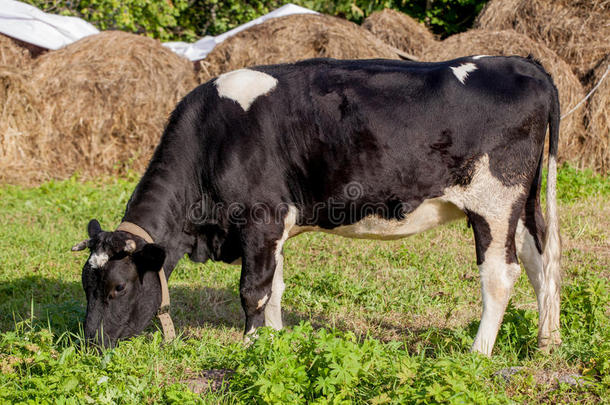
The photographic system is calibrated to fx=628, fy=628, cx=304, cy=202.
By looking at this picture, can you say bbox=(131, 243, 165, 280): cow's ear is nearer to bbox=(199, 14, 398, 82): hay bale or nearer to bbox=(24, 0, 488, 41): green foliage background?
bbox=(199, 14, 398, 82): hay bale

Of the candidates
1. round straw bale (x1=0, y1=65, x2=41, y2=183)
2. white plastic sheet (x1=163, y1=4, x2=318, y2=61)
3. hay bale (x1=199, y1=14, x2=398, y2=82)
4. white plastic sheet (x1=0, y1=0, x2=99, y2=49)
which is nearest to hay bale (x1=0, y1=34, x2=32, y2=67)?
white plastic sheet (x1=0, y1=0, x2=99, y2=49)

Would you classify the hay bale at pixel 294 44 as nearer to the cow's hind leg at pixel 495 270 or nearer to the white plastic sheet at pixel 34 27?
the white plastic sheet at pixel 34 27

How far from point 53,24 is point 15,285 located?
23.7 feet

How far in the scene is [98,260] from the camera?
12.6 ft

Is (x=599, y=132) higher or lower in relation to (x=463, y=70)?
lower

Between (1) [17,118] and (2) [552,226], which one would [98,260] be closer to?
(2) [552,226]

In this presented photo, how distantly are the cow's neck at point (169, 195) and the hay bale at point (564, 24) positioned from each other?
25.4 ft

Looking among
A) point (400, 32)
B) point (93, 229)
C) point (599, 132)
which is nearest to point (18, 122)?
point (400, 32)

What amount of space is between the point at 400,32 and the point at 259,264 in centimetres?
848

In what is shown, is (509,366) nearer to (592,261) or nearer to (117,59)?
(592,261)

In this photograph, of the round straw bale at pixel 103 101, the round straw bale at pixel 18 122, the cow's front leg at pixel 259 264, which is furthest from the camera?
the round straw bale at pixel 103 101

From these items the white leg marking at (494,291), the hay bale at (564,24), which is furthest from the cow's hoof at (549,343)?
the hay bale at (564,24)

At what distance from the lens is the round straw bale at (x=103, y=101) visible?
10352mm

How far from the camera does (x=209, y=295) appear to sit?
541 centimetres
